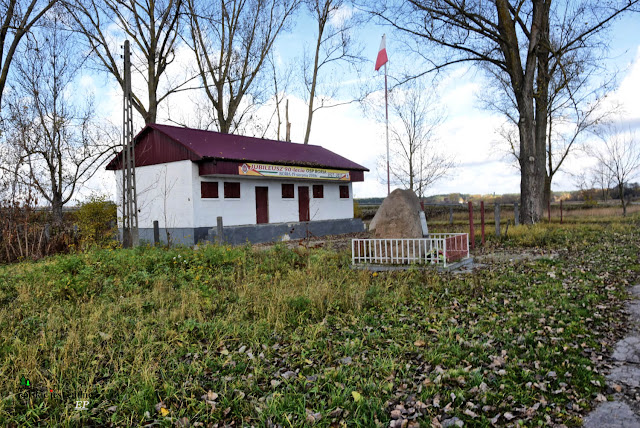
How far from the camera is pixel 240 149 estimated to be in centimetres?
2127

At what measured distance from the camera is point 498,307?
671cm

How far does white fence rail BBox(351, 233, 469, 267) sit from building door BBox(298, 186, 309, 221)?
12.7 metres

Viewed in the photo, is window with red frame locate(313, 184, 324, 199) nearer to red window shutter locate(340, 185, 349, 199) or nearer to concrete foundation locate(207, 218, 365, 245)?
concrete foundation locate(207, 218, 365, 245)

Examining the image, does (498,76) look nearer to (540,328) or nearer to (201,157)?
(201,157)

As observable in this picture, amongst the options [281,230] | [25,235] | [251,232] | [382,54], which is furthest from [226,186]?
[382,54]

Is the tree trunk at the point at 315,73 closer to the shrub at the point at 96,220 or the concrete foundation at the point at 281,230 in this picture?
the concrete foundation at the point at 281,230

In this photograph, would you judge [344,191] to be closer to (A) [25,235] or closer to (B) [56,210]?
(B) [56,210]

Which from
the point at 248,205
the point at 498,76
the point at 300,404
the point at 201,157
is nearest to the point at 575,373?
the point at 300,404

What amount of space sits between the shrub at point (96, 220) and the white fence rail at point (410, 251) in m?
10.0

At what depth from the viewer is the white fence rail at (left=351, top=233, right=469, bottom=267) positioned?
10000mm

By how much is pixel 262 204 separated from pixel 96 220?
736 cm

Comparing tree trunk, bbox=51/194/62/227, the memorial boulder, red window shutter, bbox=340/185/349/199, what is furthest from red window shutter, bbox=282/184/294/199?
the memorial boulder

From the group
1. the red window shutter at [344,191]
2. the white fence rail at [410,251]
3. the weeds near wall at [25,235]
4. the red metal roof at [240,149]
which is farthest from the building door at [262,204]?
the white fence rail at [410,251]

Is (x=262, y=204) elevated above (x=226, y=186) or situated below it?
below
